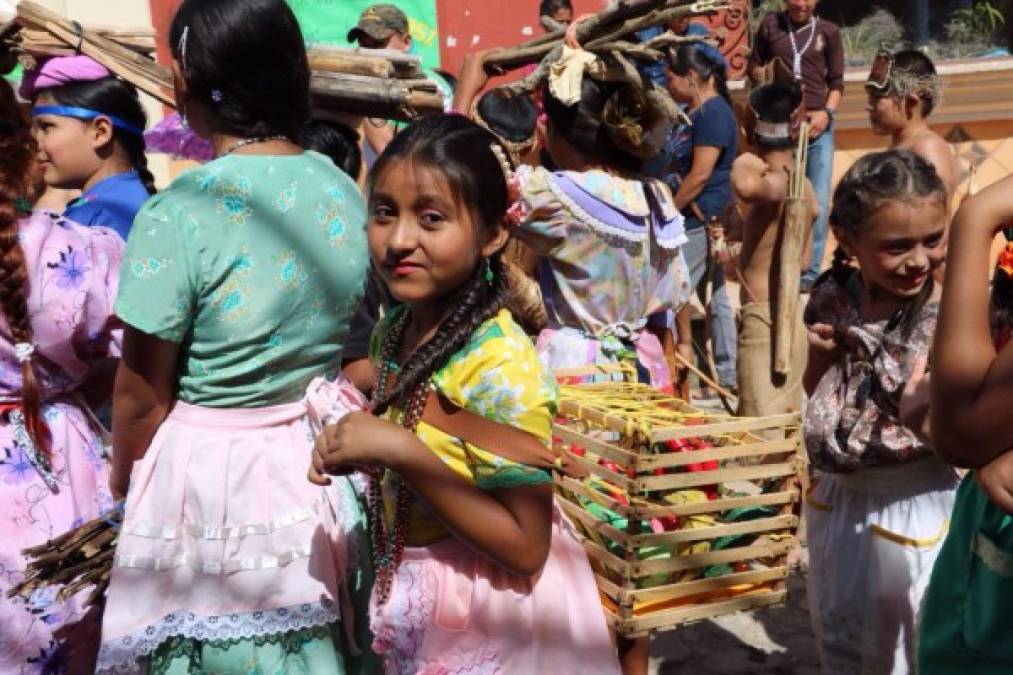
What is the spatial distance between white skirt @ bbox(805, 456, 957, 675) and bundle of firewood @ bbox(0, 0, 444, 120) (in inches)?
64.2

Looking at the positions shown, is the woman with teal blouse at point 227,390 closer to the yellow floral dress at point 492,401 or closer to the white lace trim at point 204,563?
the white lace trim at point 204,563

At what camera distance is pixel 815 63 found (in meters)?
8.86

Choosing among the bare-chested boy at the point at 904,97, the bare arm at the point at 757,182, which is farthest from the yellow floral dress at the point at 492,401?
the bare-chested boy at the point at 904,97

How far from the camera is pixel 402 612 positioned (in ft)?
6.97

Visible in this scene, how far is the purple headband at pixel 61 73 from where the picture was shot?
3.34 metres

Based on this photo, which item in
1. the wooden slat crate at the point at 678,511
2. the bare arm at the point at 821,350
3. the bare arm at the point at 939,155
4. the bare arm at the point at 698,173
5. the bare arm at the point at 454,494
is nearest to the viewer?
the bare arm at the point at 454,494

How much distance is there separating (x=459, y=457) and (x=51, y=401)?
142 cm

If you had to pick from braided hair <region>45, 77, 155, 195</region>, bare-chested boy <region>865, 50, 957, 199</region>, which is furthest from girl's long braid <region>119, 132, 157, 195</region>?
bare-chested boy <region>865, 50, 957, 199</region>

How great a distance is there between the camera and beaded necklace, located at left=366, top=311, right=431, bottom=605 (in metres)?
2.12

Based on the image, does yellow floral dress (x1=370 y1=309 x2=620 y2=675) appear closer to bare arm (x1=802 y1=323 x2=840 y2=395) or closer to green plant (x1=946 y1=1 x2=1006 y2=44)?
bare arm (x1=802 y1=323 x2=840 y2=395)

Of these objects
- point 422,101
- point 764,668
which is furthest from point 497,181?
point 764,668

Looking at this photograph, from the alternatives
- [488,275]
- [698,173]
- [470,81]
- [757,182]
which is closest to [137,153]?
[470,81]

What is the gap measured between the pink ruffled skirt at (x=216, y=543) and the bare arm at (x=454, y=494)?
28 centimetres

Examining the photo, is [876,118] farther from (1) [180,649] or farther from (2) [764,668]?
(1) [180,649]
